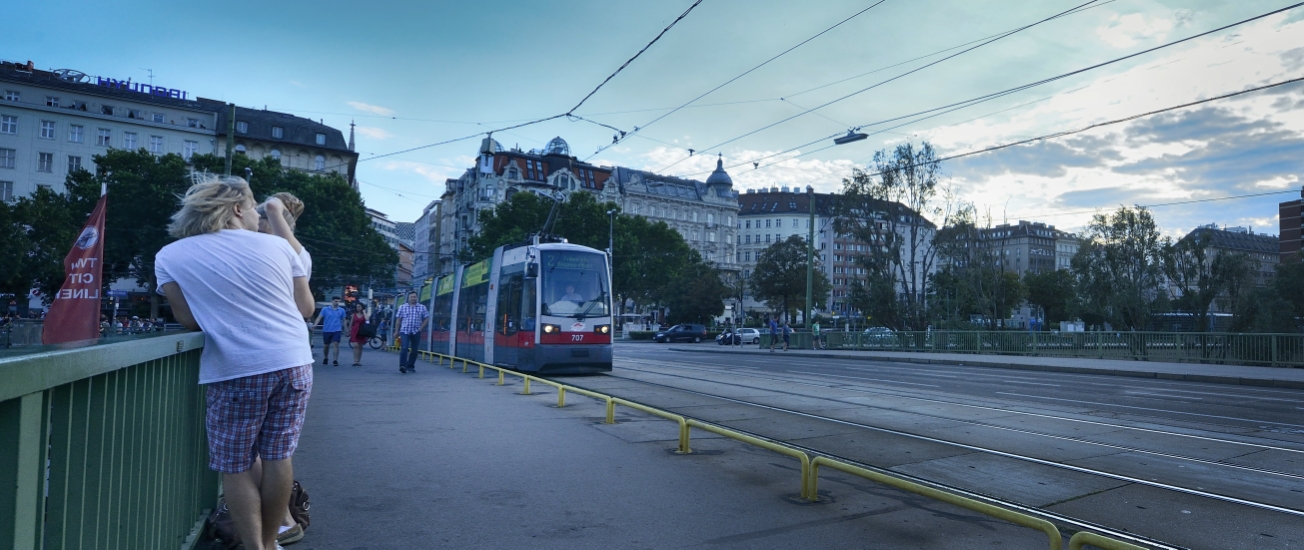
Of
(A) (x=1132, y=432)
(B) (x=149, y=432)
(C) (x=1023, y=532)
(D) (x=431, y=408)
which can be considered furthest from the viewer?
(D) (x=431, y=408)

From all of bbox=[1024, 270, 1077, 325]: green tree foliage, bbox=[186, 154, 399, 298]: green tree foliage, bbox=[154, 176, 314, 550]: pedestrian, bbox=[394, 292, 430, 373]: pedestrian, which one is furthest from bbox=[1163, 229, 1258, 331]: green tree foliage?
bbox=[186, 154, 399, 298]: green tree foliage

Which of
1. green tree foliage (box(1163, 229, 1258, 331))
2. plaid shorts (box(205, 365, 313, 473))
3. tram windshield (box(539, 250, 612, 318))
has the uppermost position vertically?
green tree foliage (box(1163, 229, 1258, 331))

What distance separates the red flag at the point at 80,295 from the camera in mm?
8688

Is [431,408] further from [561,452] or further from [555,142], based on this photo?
[555,142]

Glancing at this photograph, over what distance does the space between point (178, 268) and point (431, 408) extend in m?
7.63

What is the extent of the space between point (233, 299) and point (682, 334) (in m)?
56.1

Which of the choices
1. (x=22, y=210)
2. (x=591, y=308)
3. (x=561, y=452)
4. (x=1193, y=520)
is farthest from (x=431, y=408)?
(x=22, y=210)

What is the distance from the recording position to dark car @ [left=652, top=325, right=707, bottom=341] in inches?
2307

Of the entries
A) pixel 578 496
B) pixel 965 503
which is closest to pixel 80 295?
pixel 578 496

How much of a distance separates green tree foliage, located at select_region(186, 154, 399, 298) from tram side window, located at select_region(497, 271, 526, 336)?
38494mm

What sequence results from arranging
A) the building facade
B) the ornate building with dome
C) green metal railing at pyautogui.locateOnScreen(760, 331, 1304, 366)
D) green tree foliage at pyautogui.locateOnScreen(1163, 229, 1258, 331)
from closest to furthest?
green metal railing at pyautogui.locateOnScreen(760, 331, 1304, 366), green tree foliage at pyautogui.locateOnScreen(1163, 229, 1258, 331), the building facade, the ornate building with dome

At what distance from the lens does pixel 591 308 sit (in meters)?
17.0

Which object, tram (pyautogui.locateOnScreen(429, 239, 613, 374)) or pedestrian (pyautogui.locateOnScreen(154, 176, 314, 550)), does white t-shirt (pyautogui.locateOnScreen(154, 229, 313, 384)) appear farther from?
tram (pyautogui.locateOnScreen(429, 239, 613, 374))

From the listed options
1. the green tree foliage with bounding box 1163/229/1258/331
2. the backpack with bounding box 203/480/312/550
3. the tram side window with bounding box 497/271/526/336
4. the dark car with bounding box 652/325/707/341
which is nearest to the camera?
the backpack with bounding box 203/480/312/550
